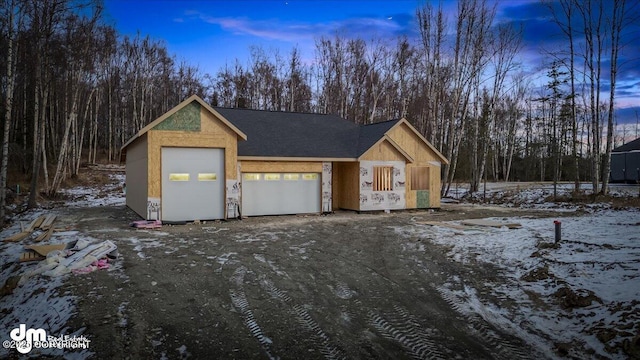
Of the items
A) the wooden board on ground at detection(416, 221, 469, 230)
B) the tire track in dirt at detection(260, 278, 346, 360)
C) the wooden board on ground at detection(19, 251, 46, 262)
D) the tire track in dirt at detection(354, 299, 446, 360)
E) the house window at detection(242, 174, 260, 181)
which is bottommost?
the tire track in dirt at detection(354, 299, 446, 360)

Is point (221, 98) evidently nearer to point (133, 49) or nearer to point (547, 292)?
point (133, 49)

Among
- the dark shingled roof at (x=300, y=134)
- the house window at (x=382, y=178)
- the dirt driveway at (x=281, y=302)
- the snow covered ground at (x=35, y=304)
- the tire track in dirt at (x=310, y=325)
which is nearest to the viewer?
the tire track in dirt at (x=310, y=325)

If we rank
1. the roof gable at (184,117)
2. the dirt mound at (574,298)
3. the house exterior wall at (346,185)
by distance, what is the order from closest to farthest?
the dirt mound at (574,298) → the roof gable at (184,117) → the house exterior wall at (346,185)

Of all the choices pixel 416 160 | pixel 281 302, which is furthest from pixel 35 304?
pixel 416 160

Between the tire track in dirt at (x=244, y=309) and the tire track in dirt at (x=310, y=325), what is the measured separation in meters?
0.48

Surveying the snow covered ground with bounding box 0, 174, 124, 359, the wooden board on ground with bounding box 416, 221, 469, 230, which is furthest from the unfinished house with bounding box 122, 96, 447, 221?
the snow covered ground with bounding box 0, 174, 124, 359

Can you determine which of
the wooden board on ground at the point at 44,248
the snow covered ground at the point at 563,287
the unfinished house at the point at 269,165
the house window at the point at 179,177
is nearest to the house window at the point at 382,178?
the unfinished house at the point at 269,165

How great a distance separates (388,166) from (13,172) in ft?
84.8

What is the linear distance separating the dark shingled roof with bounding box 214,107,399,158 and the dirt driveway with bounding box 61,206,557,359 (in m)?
6.99

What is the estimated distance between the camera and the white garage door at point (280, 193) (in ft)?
56.3

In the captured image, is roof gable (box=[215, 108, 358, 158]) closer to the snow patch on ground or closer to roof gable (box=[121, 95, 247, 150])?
roof gable (box=[121, 95, 247, 150])

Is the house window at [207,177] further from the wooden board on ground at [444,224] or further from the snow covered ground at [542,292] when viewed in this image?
the wooden board on ground at [444,224]

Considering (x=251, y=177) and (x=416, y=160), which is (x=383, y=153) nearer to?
(x=416, y=160)

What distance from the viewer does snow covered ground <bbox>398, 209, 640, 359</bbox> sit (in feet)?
17.2
